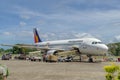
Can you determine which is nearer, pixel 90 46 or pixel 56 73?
pixel 56 73

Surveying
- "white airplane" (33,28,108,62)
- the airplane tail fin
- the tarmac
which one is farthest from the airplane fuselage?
the airplane tail fin

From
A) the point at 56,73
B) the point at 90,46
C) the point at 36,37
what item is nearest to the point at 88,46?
the point at 90,46

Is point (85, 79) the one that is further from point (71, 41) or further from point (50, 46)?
point (50, 46)

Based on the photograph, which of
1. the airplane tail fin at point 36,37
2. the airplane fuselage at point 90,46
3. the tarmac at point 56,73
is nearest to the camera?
the tarmac at point 56,73

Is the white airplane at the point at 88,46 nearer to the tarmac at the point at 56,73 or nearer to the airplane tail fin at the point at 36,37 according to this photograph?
the tarmac at the point at 56,73

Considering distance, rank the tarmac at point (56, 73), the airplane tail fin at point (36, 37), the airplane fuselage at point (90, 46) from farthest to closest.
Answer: the airplane tail fin at point (36, 37), the airplane fuselage at point (90, 46), the tarmac at point (56, 73)

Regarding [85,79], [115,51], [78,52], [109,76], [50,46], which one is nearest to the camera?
[109,76]

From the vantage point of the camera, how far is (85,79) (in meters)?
18.5

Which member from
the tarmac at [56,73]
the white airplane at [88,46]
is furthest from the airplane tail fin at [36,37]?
the tarmac at [56,73]

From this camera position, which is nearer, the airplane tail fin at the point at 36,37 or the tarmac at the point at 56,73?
the tarmac at the point at 56,73

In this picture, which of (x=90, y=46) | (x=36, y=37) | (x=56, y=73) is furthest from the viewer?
(x=36, y=37)

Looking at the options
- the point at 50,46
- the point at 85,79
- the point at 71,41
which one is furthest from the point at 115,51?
the point at 85,79

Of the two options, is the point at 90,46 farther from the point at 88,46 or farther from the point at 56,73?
the point at 56,73

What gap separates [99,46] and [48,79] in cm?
2509
